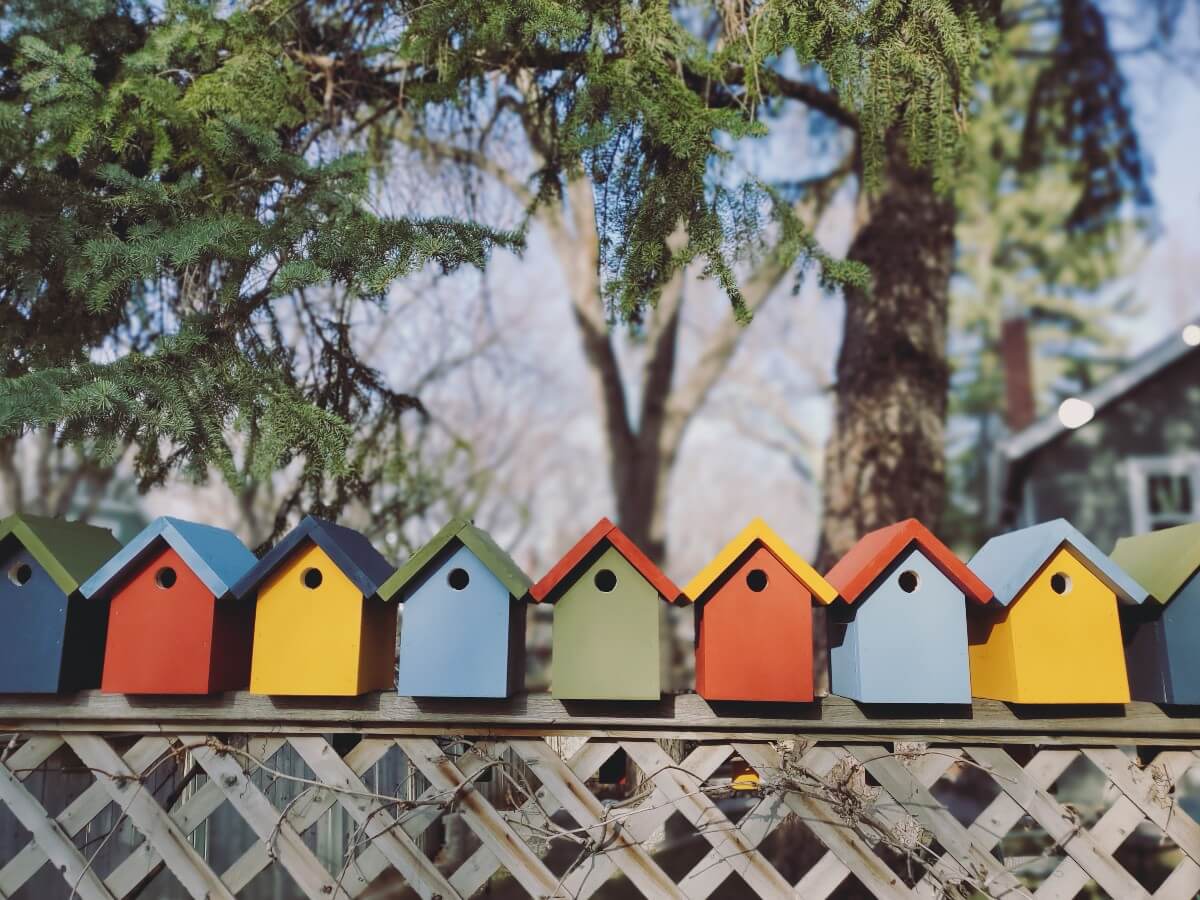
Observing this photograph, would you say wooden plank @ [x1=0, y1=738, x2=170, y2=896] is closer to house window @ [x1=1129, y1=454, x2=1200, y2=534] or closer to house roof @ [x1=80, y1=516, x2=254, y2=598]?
house roof @ [x1=80, y1=516, x2=254, y2=598]

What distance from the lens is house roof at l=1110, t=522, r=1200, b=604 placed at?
2412mm

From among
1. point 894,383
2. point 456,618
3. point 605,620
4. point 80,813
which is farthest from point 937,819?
point 894,383

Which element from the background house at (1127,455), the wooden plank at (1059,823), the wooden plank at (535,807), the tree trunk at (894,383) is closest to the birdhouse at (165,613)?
the wooden plank at (535,807)

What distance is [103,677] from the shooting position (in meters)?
2.48

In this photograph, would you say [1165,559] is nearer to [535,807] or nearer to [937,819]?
[937,819]

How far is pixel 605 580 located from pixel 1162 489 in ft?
33.8

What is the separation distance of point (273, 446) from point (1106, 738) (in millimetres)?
2418

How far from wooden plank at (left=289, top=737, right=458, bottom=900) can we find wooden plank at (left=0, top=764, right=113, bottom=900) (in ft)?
2.10

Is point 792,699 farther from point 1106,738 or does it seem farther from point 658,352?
point 658,352

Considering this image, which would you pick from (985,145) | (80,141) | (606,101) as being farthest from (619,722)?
(985,145)

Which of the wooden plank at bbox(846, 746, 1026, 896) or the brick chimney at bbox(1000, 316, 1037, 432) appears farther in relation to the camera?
the brick chimney at bbox(1000, 316, 1037, 432)

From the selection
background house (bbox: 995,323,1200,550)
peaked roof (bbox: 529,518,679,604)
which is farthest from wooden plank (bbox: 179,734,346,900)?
background house (bbox: 995,323,1200,550)

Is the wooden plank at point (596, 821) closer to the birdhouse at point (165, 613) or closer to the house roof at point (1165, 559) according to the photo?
the birdhouse at point (165, 613)

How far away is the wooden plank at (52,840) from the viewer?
2451 millimetres
